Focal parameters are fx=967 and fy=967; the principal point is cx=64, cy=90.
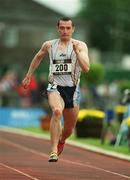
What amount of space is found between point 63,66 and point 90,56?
67417 millimetres

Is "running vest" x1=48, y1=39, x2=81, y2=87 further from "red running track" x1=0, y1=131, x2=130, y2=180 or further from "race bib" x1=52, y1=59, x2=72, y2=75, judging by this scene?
"red running track" x1=0, y1=131, x2=130, y2=180

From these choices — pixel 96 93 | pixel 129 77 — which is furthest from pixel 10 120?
pixel 129 77

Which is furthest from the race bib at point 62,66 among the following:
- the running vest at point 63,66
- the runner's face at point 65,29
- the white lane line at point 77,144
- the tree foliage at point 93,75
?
the tree foliage at point 93,75

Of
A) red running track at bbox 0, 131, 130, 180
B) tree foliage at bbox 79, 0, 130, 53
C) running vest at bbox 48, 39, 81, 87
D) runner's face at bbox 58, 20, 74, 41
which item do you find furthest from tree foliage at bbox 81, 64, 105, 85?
tree foliage at bbox 79, 0, 130, 53

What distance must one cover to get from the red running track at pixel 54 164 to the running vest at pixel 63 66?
1.41 meters

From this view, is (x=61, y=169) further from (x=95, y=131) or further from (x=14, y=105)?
(x=14, y=105)

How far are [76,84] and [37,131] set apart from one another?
13974 millimetres

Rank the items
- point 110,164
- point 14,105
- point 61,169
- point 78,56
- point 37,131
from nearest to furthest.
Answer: point 78,56, point 61,169, point 110,164, point 37,131, point 14,105

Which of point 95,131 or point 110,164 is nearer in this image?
point 110,164

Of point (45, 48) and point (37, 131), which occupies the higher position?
point (45, 48)

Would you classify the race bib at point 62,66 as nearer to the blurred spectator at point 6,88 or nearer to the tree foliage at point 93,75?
the blurred spectator at point 6,88

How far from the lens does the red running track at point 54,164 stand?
1420cm

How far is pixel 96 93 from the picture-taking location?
1411 inches

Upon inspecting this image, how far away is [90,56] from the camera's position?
8219cm
